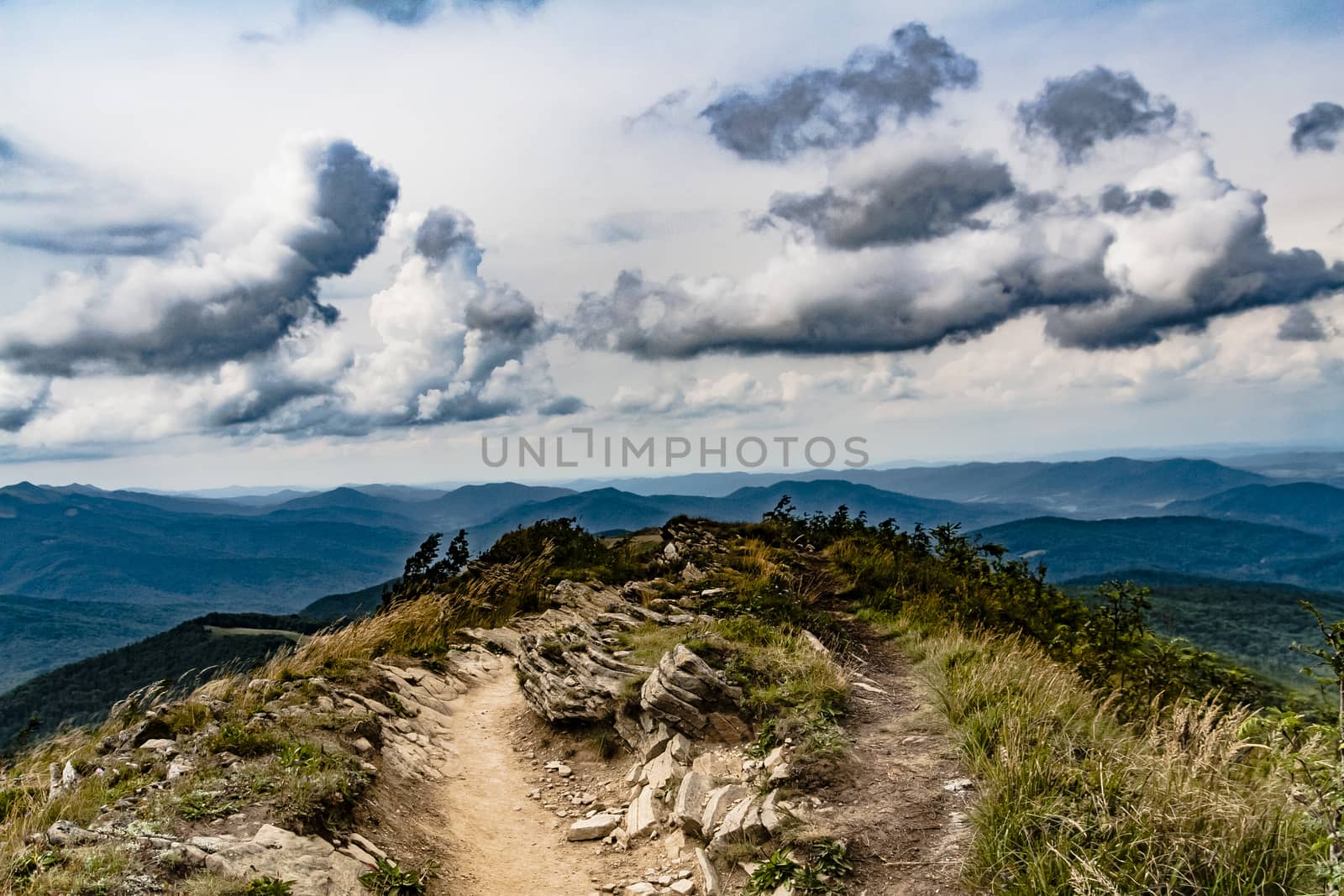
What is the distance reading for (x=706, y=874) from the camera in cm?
681

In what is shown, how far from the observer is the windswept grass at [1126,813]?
5004 mm

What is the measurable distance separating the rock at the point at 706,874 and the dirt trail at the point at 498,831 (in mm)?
1236

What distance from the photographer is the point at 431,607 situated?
59.0 ft

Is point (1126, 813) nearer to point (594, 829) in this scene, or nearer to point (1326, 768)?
point (1326, 768)

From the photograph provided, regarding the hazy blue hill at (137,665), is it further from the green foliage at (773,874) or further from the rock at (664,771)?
the green foliage at (773,874)

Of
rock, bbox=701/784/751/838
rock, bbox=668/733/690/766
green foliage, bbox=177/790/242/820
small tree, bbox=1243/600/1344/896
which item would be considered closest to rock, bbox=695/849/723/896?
rock, bbox=701/784/751/838

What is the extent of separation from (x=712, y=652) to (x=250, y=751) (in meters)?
6.38

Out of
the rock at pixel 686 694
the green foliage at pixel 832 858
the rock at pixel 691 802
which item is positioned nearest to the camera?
the green foliage at pixel 832 858

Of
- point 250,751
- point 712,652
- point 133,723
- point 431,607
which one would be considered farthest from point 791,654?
point 431,607

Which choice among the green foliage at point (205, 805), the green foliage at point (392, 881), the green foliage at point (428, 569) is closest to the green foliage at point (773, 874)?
the green foliage at point (392, 881)

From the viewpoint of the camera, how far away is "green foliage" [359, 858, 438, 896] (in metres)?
6.56

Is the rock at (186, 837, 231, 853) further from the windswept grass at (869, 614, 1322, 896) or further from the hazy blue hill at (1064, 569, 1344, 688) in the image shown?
the hazy blue hill at (1064, 569, 1344, 688)

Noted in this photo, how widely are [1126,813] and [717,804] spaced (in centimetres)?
394

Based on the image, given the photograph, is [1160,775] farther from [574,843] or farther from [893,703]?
[574,843]
